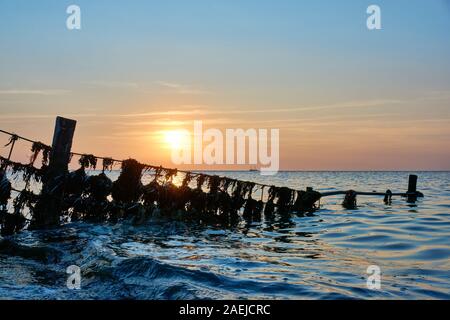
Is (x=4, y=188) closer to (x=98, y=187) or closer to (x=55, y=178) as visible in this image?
(x=55, y=178)

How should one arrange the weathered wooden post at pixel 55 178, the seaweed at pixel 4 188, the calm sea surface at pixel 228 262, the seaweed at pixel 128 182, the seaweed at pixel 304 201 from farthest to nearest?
the seaweed at pixel 304 201 < the seaweed at pixel 128 182 < the weathered wooden post at pixel 55 178 < the seaweed at pixel 4 188 < the calm sea surface at pixel 228 262

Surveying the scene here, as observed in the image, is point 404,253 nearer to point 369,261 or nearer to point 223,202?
point 369,261

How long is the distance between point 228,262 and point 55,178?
6.77 metres

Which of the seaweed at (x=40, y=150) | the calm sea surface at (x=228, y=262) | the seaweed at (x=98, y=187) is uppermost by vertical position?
the seaweed at (x=40, y=150)

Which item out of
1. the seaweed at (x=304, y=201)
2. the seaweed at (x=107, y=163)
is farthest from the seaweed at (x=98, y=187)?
the seaweed at (x=304, y=201)

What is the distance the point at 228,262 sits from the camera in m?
11.0

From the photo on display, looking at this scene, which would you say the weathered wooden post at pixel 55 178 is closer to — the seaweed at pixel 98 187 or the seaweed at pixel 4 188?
the seaweed at pixel 98 187

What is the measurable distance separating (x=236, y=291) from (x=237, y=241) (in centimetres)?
671

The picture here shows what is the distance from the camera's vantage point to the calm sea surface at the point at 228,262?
826 centimetres

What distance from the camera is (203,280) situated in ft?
29.6

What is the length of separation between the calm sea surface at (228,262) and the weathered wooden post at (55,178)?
589 millimetres

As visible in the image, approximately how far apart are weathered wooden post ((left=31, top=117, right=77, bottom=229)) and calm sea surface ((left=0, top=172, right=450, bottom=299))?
23.2 inches

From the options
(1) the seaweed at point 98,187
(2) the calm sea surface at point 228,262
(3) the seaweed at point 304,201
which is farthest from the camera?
(3) the seaweed at point 304,201
